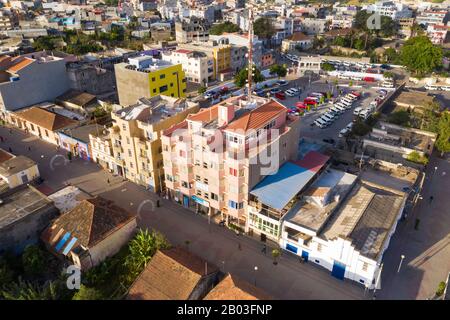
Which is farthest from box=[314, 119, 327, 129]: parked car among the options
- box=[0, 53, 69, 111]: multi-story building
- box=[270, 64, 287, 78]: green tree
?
box=[0, 53, 69, 111]: multi-story building

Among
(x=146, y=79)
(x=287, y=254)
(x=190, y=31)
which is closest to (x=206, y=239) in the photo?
(x=287, y=254)

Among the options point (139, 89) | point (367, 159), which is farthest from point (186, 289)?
point (139, 89)

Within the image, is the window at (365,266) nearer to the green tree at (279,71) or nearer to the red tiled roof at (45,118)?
the red tiled roof at (45,118)

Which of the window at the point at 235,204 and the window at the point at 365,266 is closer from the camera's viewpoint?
the window at the point at 365,266

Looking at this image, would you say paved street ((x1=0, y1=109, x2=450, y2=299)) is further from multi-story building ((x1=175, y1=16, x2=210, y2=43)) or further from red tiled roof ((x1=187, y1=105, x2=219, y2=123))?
multi-story building ((x1=175, y1=16, x2=210, y2=43))

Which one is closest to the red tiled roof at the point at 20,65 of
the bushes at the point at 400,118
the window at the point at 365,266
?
the window at the point at 365,266

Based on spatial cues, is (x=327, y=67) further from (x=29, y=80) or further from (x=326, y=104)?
(x=29, y=80)
